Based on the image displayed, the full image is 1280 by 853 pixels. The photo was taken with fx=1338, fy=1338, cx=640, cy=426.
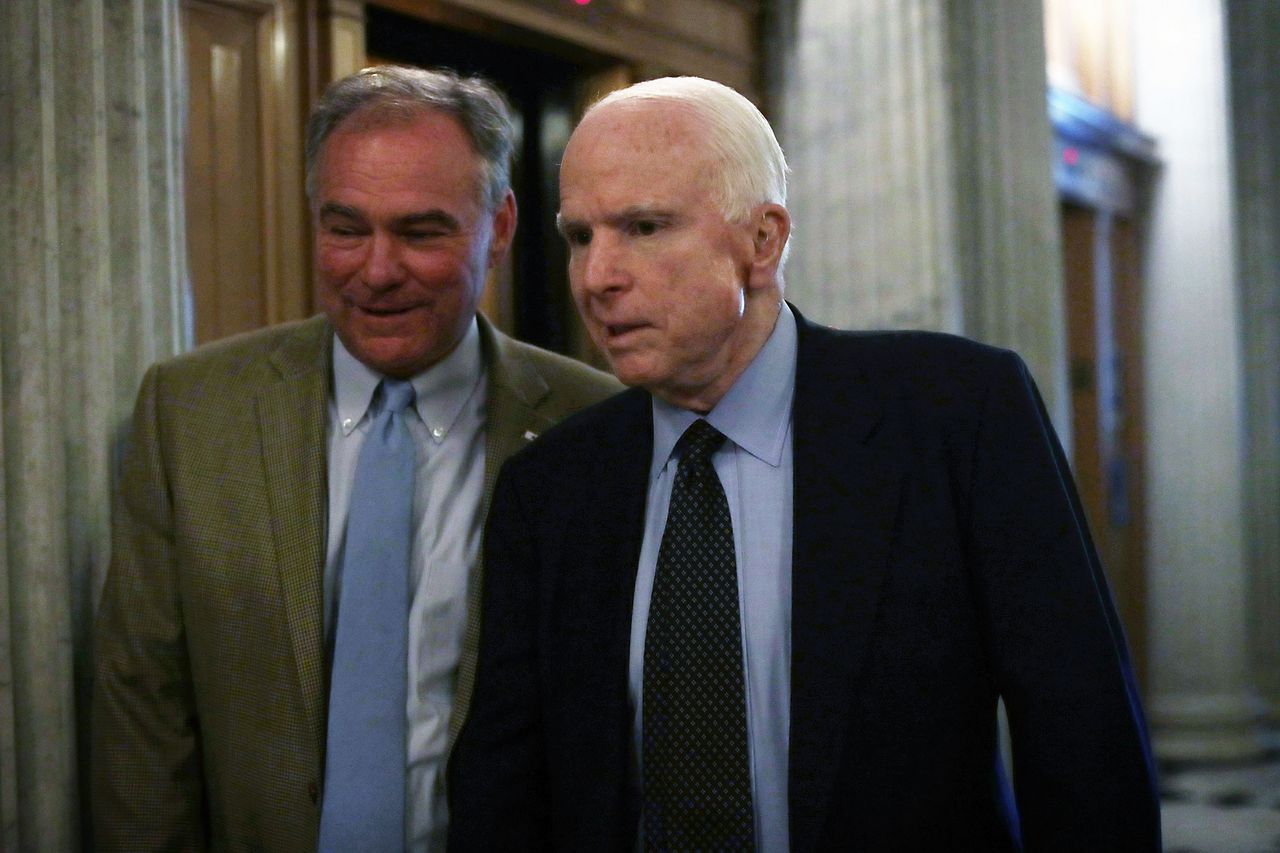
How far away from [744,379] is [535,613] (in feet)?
1.43

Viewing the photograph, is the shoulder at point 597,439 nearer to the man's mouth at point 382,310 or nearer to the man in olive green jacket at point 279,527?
the man in olive green jacket at point 279,527

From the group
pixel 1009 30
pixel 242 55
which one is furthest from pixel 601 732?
pixel 1009 30

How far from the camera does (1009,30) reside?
441 cm

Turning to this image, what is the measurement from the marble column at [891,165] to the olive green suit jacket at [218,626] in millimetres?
2358

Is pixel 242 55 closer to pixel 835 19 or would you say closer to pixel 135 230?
pixel 135 230

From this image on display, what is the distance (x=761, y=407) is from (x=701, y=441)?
9 cm

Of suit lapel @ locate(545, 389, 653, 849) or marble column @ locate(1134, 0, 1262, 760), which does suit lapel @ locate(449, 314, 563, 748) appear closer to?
suit lapel @ locate(545, 389, 653, 849)

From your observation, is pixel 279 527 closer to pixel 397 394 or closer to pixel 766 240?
pixel 397 394

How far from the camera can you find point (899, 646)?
1.61 m

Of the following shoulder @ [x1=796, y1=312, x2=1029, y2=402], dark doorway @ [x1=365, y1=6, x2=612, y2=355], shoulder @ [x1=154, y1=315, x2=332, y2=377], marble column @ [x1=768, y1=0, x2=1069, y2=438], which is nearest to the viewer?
shoulder @ [x1=796, y1=312, x2=1029, y2=402]

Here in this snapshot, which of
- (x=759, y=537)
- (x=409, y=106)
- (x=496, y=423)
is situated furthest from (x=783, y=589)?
(x=409, y=106)

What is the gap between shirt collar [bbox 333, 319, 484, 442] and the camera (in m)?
2.00

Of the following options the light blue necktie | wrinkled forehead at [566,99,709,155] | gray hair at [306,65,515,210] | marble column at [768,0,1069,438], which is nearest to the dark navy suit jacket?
the light blue necktie

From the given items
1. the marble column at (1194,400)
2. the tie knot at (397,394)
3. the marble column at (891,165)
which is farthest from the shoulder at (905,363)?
the marble column at (1194,400)
